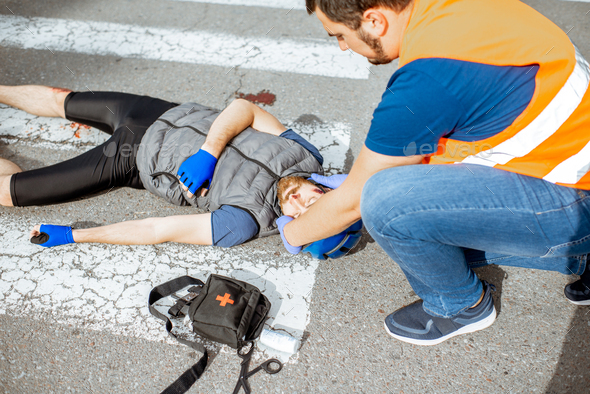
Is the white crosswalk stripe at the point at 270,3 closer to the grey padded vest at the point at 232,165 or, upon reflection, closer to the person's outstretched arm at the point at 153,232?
the grey padded vest at the point at 232,165

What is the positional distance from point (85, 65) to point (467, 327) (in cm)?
380

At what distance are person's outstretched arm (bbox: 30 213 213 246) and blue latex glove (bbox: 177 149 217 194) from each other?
0.65 feet

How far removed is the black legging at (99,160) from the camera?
8.21 feet

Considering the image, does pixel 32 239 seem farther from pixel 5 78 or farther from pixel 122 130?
pixel 5 78

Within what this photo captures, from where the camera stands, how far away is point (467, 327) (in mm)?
2004

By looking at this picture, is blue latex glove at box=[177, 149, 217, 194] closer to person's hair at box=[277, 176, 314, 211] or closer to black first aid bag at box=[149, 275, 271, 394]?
person's hair at box=[277, 176, 314, 211]

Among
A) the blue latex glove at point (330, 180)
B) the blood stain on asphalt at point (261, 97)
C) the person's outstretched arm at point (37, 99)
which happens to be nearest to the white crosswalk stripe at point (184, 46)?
the blood stain on asphalt at point (261, 97)

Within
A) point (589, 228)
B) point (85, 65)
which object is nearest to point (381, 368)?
point (589, 228)

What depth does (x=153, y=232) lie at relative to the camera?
2.36 m

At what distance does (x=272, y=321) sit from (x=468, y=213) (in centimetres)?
116

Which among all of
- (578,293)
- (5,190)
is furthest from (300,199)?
(5,190)

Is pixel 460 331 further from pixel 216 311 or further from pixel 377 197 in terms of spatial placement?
pixel 216 311

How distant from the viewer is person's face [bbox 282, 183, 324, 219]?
2.39 meters

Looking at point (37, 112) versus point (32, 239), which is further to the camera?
point (37, 112)
